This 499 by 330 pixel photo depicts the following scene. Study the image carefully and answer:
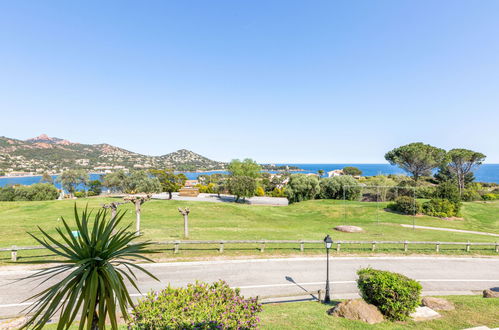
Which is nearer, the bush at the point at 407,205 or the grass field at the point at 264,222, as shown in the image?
the grass field at the point at 264,222

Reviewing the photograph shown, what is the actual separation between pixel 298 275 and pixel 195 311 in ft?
32.3

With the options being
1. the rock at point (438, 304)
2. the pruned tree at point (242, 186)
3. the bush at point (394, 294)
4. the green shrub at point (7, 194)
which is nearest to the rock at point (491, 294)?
the rock at point (438, 304)

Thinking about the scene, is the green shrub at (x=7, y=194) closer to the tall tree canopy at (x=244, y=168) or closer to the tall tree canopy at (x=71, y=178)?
the tall tree canopy at (x=71, y=178)

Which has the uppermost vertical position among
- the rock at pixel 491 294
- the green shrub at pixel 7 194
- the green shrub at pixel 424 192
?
the green shrub at pixel 424 192

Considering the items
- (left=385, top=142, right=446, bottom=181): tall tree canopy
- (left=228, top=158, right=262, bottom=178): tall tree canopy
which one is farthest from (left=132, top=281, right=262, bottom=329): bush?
(left=385, top=142, right=446, bottom=181): tall tree canopy

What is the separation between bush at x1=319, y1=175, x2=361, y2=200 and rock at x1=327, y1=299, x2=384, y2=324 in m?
42.7

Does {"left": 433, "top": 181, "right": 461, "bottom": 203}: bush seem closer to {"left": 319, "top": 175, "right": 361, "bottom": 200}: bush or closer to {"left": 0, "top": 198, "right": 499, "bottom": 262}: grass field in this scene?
{"left": 0, "top": 198, "right": 499, "bottom": 262}: grass field

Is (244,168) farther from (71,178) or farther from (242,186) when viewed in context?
(71,178)

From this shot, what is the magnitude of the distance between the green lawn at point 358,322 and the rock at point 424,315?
0.18 metres

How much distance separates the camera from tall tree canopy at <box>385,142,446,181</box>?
192ft

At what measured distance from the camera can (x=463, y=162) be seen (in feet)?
200

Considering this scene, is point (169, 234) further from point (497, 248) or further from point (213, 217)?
point (497, 248)

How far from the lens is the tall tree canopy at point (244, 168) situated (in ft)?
226

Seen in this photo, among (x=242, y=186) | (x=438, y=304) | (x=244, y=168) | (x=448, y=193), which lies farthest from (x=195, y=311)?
(x=244, y=168)
